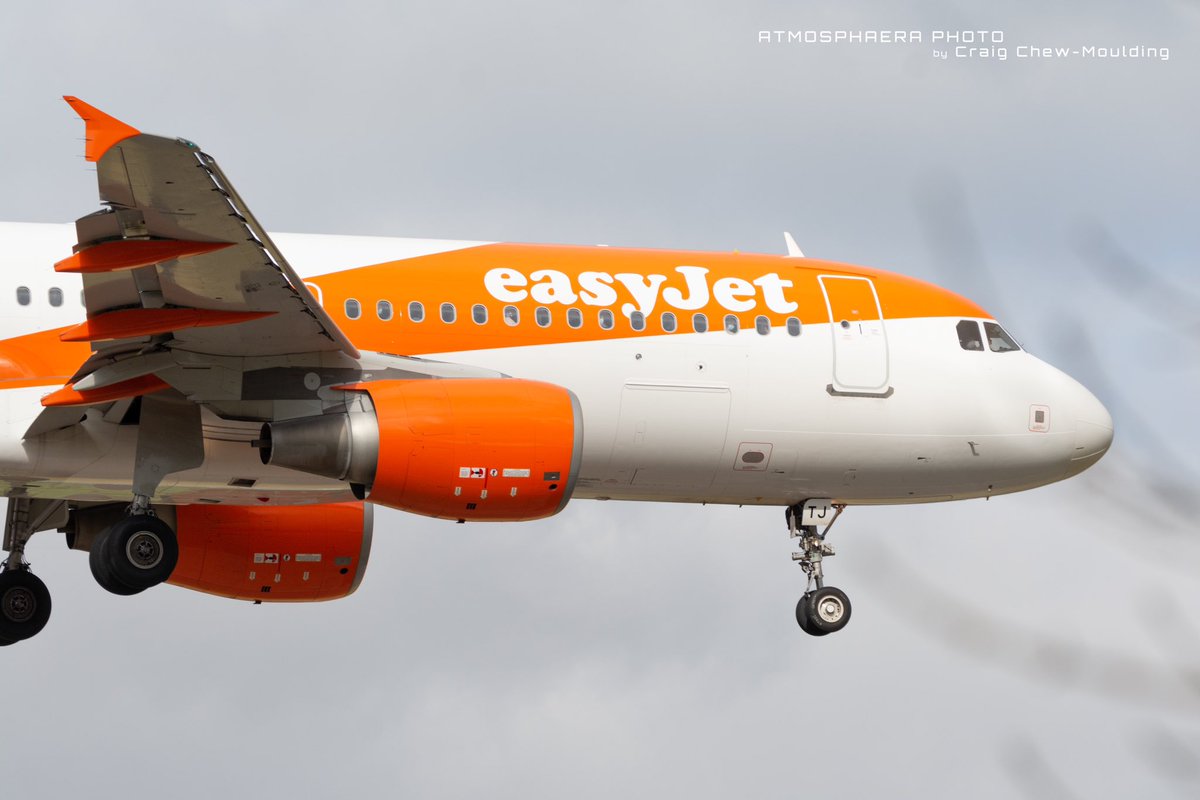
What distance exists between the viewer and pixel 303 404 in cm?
1547

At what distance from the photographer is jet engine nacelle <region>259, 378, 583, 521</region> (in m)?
14.8

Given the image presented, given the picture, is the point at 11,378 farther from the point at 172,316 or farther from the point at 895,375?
the point at 895,375

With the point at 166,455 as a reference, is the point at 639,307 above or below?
above

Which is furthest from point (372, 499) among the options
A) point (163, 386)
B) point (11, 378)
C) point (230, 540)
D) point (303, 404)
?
point (230, 540)

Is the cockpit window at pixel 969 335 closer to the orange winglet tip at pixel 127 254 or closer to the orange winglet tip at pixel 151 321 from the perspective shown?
the orange winglet tip at pixel 151 321

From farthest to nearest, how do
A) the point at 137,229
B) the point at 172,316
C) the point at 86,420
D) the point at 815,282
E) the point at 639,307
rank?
the point at 815,282, the point at 639,307, the point at 86,420, the point at 172,316, the point at 137,229

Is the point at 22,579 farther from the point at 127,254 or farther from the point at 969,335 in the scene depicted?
the point at 969,335

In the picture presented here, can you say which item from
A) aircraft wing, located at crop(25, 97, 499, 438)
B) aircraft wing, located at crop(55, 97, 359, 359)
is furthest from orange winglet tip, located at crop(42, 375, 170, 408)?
aircraft wing, located at crop(55, 97, 359, 359)

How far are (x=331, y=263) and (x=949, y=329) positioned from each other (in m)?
6.74

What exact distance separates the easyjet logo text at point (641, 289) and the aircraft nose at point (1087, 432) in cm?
350

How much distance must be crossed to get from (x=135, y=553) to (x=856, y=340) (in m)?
7.51

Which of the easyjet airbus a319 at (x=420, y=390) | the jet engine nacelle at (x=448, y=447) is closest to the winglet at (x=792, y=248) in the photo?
the easyjet airbus a319 at (x=420, y=390)

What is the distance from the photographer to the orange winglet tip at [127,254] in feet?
45.1

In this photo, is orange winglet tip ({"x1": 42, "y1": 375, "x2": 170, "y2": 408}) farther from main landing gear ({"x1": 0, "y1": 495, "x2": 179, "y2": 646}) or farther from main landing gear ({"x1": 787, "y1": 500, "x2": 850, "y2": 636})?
main landing gear ({"x1": 787, "y1": 500, "x2": 850, "y2": 636})
